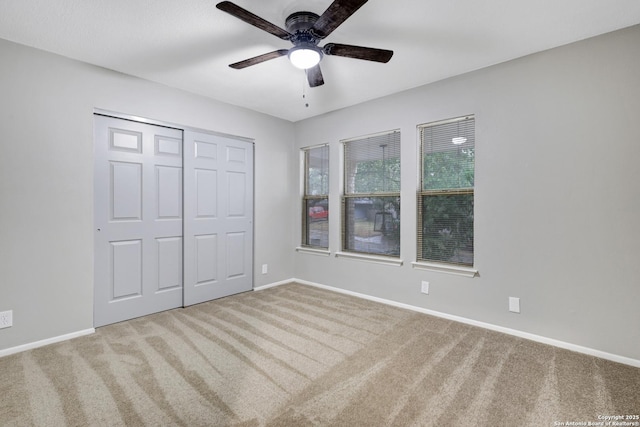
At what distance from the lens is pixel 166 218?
11.1ft

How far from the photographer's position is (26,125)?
8.15ft

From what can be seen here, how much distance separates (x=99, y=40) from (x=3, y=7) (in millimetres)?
530

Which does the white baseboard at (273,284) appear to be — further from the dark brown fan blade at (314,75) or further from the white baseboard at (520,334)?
the dark brown fan blade at (314,75)

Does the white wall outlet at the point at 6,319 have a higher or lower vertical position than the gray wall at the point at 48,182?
lower

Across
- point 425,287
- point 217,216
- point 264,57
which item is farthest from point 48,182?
point 425,287

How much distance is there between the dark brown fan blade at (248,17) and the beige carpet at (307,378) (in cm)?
227

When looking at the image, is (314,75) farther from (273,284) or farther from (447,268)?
(273,284)

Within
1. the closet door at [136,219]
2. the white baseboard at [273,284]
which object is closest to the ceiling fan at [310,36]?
the closet door at [136,219]

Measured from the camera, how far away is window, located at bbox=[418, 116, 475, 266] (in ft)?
10.0

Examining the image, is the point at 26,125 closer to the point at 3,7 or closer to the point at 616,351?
the point at 3,7

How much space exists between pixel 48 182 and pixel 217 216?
5.34 ft

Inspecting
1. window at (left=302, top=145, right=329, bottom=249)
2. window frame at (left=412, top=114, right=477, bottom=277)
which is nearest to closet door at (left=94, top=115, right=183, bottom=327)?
window at (left=302, top=145, right=329, bottom=249)

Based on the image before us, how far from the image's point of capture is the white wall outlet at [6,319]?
238cm

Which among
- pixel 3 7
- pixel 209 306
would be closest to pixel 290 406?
pixel 209 306
